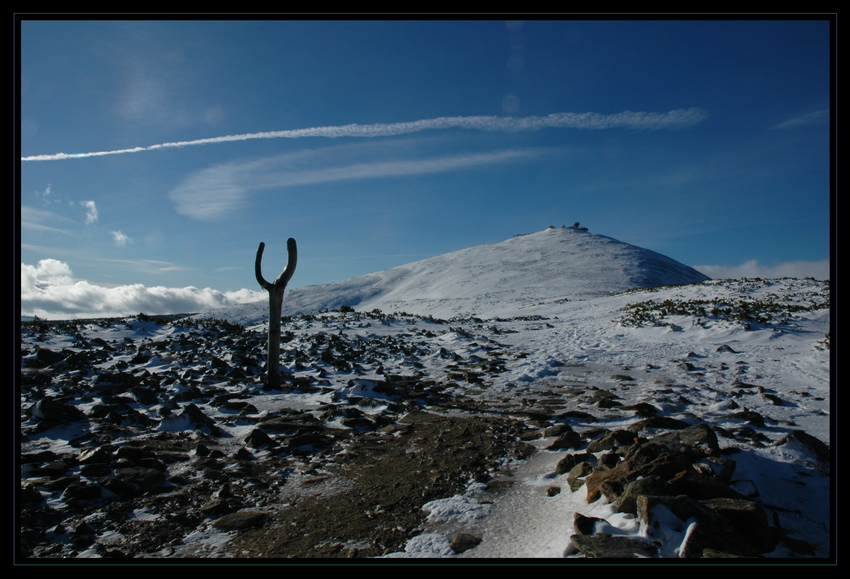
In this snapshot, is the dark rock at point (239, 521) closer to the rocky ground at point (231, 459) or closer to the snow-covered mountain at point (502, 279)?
the rocky ground at point (231, 459)

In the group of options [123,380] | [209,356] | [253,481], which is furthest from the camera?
[209,356]

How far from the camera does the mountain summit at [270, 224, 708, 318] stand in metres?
50.9

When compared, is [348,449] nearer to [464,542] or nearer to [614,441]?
[464,542]

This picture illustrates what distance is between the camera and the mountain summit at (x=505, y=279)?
5088 centimetres

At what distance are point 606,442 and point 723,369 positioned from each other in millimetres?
8782

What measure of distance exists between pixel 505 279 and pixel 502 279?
0.45m

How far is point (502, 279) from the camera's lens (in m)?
62.8

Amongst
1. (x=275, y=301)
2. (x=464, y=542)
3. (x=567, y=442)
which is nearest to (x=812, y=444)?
(x=567, y=442)

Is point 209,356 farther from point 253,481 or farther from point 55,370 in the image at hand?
point 253,481

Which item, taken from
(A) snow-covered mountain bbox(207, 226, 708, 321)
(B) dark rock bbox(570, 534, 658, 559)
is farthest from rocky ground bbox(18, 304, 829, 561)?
(A) snow-covered mountain bbox(207, 226, 708, 321)

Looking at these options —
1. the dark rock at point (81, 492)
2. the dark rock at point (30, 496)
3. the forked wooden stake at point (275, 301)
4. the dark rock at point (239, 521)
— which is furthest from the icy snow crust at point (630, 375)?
the dark rock at point (30, 496)

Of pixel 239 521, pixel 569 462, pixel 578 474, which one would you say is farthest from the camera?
pixel 569 462
